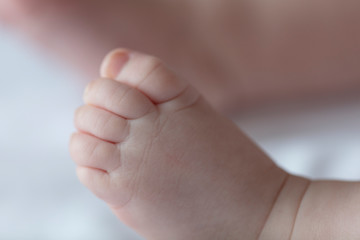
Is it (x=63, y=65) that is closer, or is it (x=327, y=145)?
(x=327, y=145)

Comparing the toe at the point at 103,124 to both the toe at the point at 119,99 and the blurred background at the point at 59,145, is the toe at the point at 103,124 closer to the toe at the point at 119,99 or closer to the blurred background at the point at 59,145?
the toe at the point at 119,99

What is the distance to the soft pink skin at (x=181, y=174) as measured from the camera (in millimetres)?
442

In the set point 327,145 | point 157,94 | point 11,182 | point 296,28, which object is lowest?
point 11,182

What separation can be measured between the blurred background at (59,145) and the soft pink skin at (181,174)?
116mm

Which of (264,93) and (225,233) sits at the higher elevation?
(264,93)

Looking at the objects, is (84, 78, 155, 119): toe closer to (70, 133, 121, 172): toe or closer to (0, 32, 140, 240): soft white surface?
(70, 133, 121, 172): toe

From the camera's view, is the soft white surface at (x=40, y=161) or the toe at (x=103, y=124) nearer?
the toe at (x=103, y=124)

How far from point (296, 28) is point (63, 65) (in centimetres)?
36

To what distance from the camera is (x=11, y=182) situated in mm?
649

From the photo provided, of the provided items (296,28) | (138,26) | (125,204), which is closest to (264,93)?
(296,28)

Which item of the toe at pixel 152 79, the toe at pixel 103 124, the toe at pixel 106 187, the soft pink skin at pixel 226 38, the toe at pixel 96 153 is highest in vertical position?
the soft pink skin at pixel 226 38

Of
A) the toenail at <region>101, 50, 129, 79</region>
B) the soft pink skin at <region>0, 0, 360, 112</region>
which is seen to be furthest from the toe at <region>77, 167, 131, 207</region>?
the soft pink skin at <region>0, 0, 360, 112</region>

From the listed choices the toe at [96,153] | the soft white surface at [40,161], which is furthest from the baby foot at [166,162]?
the soft white surface at [40,161]

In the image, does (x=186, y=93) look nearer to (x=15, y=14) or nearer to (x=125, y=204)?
Answer: (x=125, y=204)
